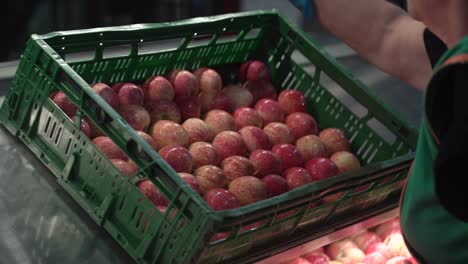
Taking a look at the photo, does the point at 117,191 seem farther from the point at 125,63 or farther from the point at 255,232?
the point at 125,63

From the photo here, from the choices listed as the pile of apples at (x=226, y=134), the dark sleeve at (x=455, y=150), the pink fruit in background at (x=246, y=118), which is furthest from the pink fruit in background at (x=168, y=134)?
the dark sleeve at (x=455, y=150)

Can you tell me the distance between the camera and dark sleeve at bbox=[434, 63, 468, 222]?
1.02m

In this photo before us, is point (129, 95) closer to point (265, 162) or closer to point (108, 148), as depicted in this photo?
point (108, 148)

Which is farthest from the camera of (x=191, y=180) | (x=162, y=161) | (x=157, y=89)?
(x=157, y=89)

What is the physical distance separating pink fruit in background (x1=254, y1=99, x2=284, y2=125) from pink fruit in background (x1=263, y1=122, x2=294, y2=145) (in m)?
0.07

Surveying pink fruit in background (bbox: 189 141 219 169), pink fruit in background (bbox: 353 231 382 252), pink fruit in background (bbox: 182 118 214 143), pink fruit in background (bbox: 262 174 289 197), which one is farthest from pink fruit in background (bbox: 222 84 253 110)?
pink fruit in background (bbox: 353 231 382 252)

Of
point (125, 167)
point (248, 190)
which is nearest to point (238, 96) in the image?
point (248, 190)

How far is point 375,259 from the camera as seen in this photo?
1.95 m

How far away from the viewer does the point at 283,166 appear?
6.54 ft

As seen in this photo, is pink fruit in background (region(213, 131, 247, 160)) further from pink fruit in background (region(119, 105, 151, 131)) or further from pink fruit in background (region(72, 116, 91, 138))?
pink fruit in background (region(72, 116, 91, 138))

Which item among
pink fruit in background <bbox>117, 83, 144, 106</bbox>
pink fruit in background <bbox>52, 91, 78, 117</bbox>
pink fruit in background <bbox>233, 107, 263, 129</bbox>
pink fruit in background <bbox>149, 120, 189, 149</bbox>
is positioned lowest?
pink fruit in background <bbox>233, 107, 263, 129</bbox>

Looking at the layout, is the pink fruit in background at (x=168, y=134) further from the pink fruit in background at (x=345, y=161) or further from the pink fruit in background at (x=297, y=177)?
the pink fruit in background at (x=345, y=161)

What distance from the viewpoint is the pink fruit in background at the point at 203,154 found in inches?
74.5

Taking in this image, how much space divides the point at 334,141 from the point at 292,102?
19 cm
